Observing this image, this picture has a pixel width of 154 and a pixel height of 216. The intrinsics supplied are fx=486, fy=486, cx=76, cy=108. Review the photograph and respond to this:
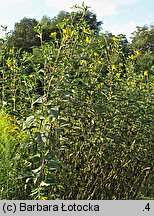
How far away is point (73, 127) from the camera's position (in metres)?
4.07

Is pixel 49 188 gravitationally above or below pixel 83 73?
below

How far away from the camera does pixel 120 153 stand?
4.48 meters

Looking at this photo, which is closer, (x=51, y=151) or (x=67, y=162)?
(x=51, y=151)

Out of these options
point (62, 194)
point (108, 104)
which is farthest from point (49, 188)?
point (108, 104)

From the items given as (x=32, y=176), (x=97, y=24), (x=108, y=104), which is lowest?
(x=32, y=176)

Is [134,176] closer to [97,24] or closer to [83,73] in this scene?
[83,73]

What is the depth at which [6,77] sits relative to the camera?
434 cm

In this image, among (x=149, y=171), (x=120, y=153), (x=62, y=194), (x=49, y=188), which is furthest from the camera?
(x=149, y=171)

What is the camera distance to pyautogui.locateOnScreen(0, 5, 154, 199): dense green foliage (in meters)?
3.53

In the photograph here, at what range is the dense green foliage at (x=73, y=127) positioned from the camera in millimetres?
3531

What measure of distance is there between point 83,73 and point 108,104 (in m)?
0.39

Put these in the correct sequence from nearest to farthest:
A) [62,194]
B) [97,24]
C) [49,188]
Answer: [49,188] → [62,194] → [97,24]

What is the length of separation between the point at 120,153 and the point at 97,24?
426 inches

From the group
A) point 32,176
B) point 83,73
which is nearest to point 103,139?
point 83,73
